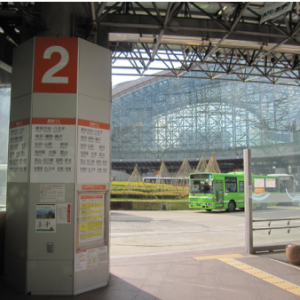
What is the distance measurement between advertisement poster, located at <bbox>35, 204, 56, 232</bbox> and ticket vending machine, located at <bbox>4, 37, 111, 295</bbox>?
2cm

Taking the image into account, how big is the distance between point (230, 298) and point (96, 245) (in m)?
2.31

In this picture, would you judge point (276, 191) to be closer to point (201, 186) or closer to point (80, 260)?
point (80, 260)

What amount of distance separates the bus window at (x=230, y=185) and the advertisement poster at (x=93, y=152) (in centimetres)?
1849

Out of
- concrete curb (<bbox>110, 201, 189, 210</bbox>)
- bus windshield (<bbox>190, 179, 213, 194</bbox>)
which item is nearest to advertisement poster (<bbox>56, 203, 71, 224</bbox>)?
bus windshield (<bbox>190, 179, 213, 194</bbox>)

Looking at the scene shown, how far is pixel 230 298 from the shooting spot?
502 centimetres

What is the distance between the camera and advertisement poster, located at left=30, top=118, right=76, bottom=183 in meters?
5.14

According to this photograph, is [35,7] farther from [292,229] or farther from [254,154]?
[292,229]

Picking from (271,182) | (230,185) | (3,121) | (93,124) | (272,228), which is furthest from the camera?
(230,185)

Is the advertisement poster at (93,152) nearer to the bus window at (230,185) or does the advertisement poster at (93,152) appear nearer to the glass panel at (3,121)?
the glass panel at (3,121)

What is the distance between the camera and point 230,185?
76.2 ft

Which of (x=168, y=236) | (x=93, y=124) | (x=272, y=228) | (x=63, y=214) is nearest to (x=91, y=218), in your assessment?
(x=63, y=214)

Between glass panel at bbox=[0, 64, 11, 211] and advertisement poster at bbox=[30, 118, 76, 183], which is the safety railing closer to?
advertisement poster at bbox=[30, 118, 76, 183]

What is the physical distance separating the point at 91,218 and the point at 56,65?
2616mm

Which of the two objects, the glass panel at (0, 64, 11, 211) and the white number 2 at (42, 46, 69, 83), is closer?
the white number 2 at (42, 46, 69, 83)
